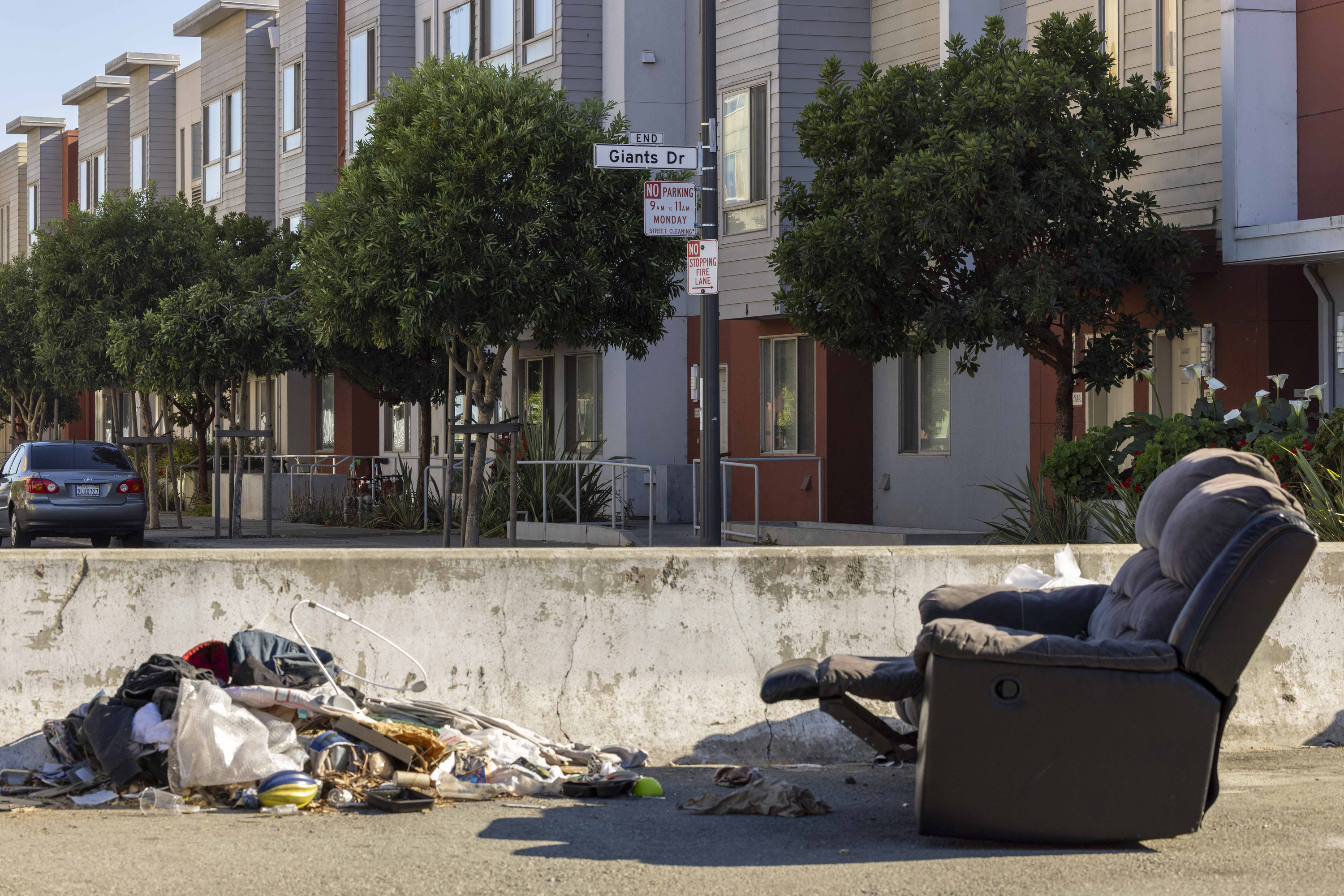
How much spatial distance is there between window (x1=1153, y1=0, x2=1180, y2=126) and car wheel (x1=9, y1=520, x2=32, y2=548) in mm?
15551

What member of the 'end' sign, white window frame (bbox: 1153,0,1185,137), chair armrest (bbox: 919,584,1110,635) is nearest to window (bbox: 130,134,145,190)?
white window frame (bbox: 1153,0,1185,137)

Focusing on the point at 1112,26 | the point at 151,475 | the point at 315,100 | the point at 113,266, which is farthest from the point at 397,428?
the point at 1112,26

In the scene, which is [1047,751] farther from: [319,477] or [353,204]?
[319,477]

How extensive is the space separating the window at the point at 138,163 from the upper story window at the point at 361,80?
642 inches

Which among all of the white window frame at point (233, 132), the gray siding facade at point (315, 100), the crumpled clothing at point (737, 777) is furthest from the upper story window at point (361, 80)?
the crumpled clothing at point (737, 777)

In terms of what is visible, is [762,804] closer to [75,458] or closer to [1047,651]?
[1047,651]

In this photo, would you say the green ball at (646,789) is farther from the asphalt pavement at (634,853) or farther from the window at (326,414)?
the window at (326,414)

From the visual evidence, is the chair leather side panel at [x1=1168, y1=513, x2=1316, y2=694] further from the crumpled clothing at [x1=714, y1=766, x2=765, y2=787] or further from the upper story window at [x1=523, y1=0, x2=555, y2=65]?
the upper story window at [x1=523, y1=0, x2=555, y2=65]

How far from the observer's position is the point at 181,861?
16.6 ft

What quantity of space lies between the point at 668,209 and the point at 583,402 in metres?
13.3

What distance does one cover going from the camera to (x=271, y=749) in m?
5.99

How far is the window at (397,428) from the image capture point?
30.1 m

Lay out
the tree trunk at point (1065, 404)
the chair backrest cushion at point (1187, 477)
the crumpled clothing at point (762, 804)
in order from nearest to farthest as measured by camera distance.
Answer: the chair backrest cushion at point (1187, 477), the crumpled clothing at point (762, 804), the tree trunk at point (1065, 404)

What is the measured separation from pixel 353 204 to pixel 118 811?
10.7 meters
